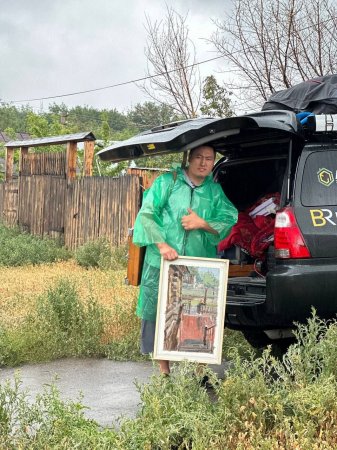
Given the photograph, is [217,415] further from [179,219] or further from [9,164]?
[9,164]

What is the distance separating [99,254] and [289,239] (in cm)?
865

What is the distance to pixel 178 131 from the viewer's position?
4.97 metres

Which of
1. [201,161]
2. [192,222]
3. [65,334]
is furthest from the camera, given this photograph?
[65,334]

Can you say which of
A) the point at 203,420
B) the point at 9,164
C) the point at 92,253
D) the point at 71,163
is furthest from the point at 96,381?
the point at 9,164

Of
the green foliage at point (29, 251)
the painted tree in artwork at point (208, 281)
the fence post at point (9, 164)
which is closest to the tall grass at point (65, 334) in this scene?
the painted tree in artwork at point (208, 281)

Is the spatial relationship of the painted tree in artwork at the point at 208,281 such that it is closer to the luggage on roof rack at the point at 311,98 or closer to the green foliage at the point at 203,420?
the green foliage at the point at 203,420

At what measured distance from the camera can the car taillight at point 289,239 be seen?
5090 millimetres

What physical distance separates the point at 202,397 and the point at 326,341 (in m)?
0.81

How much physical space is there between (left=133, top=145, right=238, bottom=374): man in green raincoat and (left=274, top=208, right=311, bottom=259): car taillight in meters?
0.38

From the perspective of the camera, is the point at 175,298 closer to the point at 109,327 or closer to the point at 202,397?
the point at 202,397

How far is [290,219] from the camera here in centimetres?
514

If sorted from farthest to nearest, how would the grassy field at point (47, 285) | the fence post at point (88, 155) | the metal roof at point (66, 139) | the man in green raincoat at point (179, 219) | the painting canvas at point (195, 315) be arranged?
the fence post at point (88, 155)
the metal roof at point (66, 139)
the grassy field at point (47, 285)
the man in green raincoat at point (179, 219)
the painting canvas at point (195, 315)

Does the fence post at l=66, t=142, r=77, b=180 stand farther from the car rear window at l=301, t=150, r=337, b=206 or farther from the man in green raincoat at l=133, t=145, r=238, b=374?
the car rear window at l=301, t=150, r=337, b=206

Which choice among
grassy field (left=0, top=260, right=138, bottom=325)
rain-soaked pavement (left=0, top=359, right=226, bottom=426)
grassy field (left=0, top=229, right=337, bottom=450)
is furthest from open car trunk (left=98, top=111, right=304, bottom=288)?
grassy field (left=0, top=260, right=138, bottom=325)
